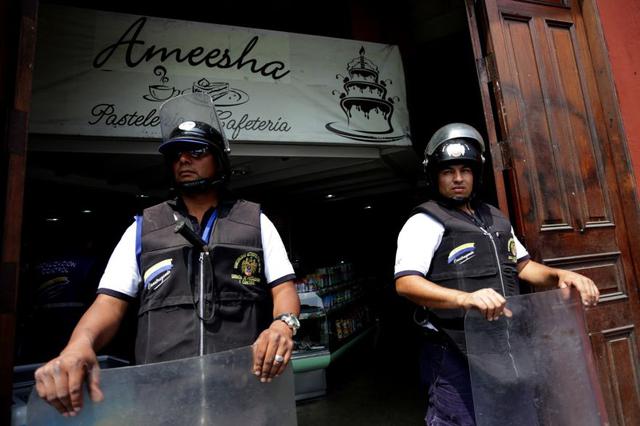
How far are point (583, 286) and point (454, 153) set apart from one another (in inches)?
36.7

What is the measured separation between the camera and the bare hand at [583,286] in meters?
1.62

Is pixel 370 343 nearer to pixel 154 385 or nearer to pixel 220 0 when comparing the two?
pixel 154 385

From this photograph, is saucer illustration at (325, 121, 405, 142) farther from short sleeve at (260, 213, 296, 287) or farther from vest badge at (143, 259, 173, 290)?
vest badge at (143, 259, 173, 290)

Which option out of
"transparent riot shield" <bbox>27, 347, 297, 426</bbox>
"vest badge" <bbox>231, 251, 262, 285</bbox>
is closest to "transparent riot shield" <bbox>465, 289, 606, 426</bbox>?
"transparent riot shield" <bbox>27, 347, 297, 426</bbox>

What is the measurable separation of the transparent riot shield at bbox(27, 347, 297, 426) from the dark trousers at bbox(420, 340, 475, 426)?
919 mm

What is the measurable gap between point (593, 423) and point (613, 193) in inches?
71.4

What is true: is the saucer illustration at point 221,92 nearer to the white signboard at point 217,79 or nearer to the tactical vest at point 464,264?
the white signboard at point 217,79

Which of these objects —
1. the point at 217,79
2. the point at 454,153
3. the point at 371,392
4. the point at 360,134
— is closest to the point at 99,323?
the point at 454,153

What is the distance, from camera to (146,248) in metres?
1.44

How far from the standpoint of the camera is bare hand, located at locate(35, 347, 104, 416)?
943 mm

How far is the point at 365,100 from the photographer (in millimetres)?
4117

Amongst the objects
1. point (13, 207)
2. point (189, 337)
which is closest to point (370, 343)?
point (189, 337)

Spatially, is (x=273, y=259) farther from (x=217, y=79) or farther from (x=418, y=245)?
(x=217, y=79)

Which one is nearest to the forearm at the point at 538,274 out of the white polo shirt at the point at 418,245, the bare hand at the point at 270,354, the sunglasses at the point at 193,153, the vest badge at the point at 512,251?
the vest badge at the point at 512,251
